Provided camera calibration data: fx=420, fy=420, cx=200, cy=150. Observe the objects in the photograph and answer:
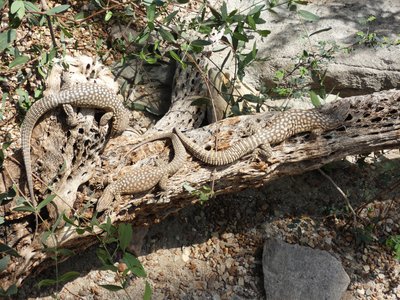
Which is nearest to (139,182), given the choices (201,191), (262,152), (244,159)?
(201,191)

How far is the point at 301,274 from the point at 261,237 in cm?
57

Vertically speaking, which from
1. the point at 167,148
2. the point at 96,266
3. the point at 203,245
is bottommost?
the point at 203,245

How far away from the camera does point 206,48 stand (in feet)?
16.3

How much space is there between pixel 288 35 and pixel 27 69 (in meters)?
3.43

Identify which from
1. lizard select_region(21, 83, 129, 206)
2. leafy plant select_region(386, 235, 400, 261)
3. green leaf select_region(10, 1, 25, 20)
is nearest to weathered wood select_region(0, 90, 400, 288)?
lizard select_region(21, 83, 129, 206)

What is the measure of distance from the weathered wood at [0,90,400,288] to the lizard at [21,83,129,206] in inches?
12.4

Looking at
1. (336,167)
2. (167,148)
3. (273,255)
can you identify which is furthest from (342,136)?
(167,148)

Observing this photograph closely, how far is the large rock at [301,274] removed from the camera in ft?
13.2

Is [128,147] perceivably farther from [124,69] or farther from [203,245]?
[124,69]

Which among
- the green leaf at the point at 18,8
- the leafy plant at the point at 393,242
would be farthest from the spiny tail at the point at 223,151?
the leafy plant at the point at 393,242

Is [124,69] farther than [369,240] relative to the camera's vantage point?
Yes

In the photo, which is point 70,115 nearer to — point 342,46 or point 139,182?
point 139,182

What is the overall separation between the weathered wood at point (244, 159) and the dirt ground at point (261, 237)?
49cm

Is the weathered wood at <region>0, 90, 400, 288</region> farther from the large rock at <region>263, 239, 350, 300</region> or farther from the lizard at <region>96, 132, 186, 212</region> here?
the large rock at <region>263, 239, 350, 300</region>
